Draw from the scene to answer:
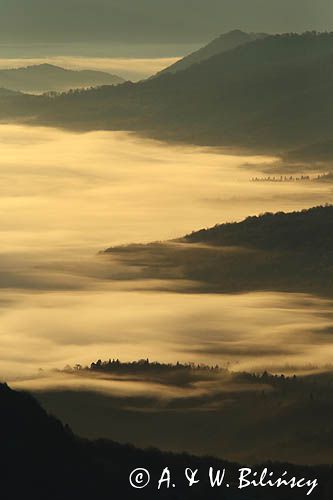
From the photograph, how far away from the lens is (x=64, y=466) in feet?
194

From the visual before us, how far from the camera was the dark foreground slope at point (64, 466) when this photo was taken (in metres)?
57.7

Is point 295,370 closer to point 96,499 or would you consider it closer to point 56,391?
point 56,391

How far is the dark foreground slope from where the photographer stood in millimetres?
57656

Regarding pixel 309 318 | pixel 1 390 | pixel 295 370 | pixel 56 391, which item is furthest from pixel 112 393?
pixel 309 318

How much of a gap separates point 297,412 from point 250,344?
1839 inches

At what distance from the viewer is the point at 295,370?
133500 mm
